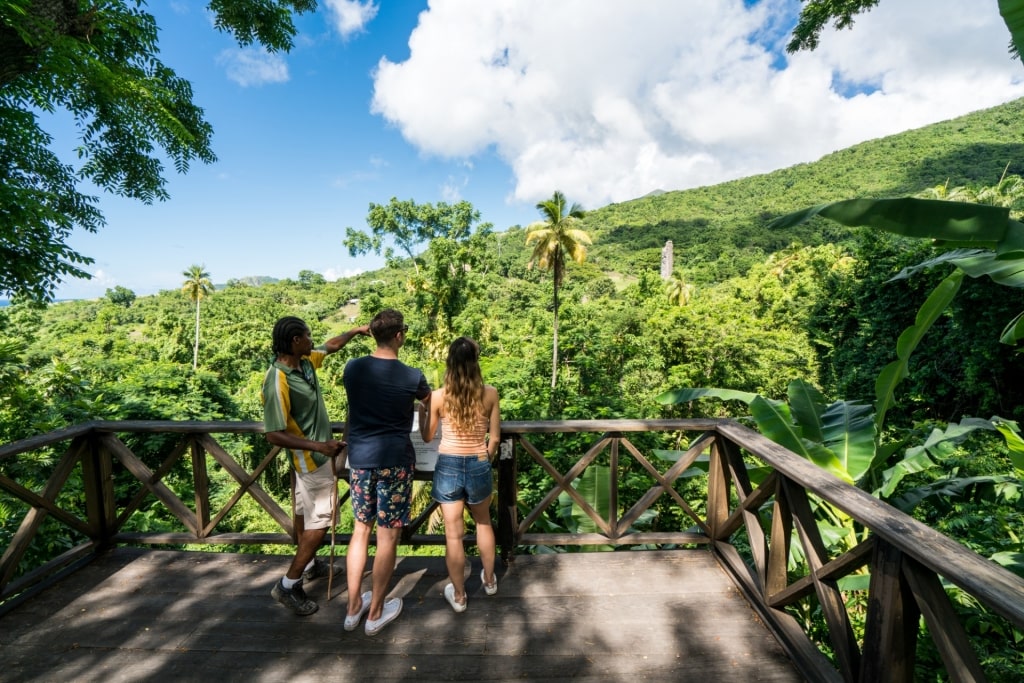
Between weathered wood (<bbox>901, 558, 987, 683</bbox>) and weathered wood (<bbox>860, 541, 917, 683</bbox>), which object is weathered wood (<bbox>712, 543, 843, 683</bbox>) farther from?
weathered wood (<bbox>901, 558, 987, 683</bbox>)

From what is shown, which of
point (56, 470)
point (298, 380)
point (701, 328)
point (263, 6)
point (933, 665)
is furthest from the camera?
point (701, 328)

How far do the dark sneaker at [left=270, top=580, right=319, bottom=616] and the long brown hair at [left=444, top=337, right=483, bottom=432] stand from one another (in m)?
1.39

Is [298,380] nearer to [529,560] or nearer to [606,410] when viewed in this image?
[529,560]

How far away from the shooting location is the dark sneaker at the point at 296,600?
8.77ft

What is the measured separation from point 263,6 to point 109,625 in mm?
7607

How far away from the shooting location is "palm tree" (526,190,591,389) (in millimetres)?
23453

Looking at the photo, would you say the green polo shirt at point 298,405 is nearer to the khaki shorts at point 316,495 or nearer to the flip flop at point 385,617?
the khaki shorts at point 316,495

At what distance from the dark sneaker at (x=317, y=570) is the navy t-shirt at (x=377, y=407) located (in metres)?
1.10

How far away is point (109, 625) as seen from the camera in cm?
262

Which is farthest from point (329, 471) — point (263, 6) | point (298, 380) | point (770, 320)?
point (770, 320)

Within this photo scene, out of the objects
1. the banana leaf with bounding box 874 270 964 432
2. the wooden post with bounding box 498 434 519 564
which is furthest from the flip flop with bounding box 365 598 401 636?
the banana leaf with bounding box 874 270 964 432

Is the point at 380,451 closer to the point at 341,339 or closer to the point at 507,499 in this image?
the point at 341,339

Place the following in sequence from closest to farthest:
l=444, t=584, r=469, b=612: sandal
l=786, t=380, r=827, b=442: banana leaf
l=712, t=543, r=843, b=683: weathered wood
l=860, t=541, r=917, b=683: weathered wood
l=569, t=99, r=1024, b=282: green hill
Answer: l=860, t=541, r=917, b=683: weathered wood
l=712, t=543, r=843, b=683: weathered wood
l=444, t=584, r=469, b=612: sandal
l=786, t=380, r=827, b=442: banana leaf
l=569, t=99, r=1024, b=282: green hill

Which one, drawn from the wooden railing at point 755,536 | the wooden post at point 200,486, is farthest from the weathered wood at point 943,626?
the wooden post at point 200,486
